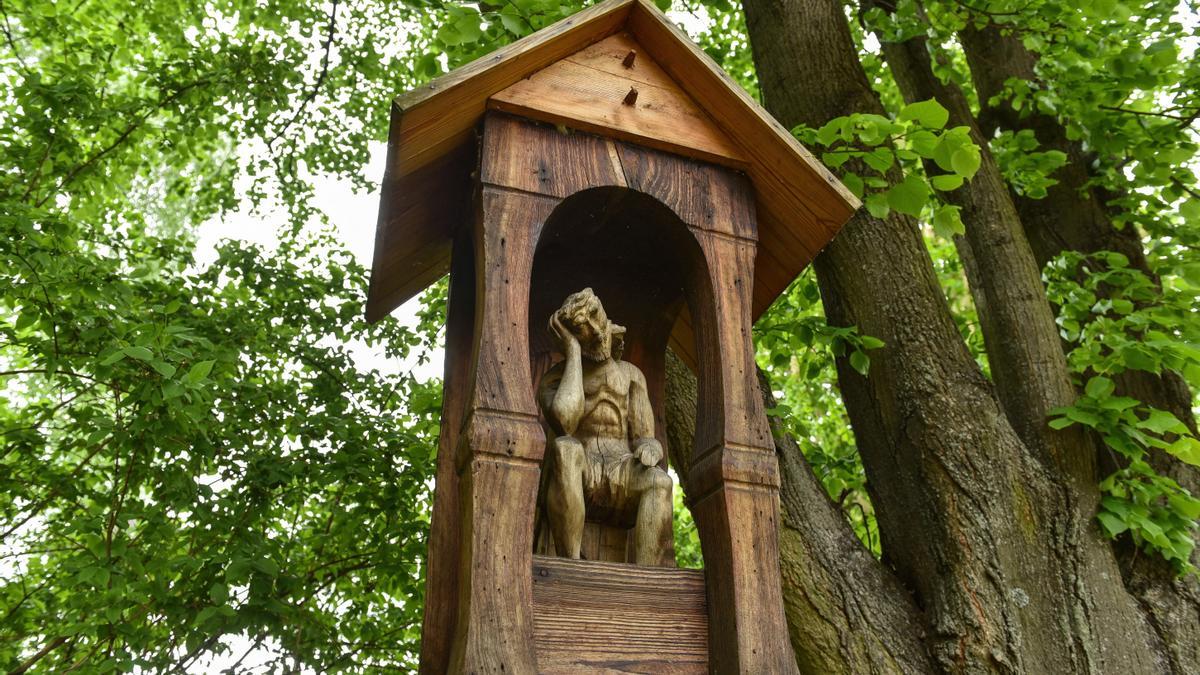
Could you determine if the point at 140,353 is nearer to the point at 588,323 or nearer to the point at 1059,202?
the point at 588,323

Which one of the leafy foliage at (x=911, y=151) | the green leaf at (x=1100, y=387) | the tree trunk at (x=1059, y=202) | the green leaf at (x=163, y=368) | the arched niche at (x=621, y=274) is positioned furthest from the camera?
the tree trunk at (x=1059, y=202)

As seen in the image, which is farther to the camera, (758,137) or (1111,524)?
(1111,524)

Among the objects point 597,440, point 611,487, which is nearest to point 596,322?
point 597,440

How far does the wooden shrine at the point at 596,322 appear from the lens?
2137mm

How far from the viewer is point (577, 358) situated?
2.65 meters

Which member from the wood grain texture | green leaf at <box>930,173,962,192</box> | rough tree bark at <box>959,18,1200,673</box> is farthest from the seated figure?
rough tree bark at <box>959,18,1200,673</box>

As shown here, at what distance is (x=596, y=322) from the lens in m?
2.70

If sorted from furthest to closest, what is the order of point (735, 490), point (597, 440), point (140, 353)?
point (140, 353) → point (597, 440) → point (735, 490)

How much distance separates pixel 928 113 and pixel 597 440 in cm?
158

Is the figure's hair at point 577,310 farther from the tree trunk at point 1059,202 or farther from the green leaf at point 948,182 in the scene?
the tree trunk at point 1059,202

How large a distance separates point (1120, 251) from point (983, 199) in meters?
0.84

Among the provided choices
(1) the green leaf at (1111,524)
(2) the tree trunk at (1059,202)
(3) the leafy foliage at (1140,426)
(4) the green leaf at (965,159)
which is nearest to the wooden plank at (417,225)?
(4) the green leaf at (965,159)

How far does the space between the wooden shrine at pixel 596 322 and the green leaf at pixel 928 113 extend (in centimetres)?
59

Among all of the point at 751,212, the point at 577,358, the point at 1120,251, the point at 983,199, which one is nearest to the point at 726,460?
the point at 577,358
